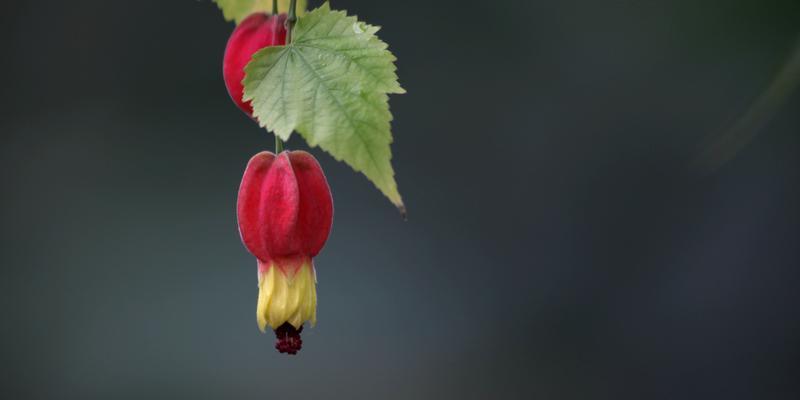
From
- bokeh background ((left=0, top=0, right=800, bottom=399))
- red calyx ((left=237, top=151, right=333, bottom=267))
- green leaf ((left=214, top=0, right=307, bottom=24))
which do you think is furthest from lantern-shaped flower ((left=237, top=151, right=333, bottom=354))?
bokeh background ((left=0, top=0, right=800, bottom=399))

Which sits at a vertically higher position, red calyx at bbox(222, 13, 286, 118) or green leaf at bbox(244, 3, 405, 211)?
red calyx at bbox(222, 13, 286, 118)

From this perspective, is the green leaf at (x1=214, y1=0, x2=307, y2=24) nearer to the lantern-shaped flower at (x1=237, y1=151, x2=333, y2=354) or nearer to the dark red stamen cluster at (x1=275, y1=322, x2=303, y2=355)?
the lantern-shaped flower at (x1=237, y1=151, x2=333, y2=354)

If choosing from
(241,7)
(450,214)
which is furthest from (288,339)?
(450,214)

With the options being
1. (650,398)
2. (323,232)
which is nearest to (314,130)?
(323,232)

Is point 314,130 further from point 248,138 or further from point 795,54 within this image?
point 248,138

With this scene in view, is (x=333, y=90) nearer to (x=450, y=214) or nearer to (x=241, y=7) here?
(x=241, y=7)

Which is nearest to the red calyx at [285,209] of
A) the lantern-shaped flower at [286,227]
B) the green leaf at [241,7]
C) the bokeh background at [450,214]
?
the lantern-shaped flower at [286,227]
